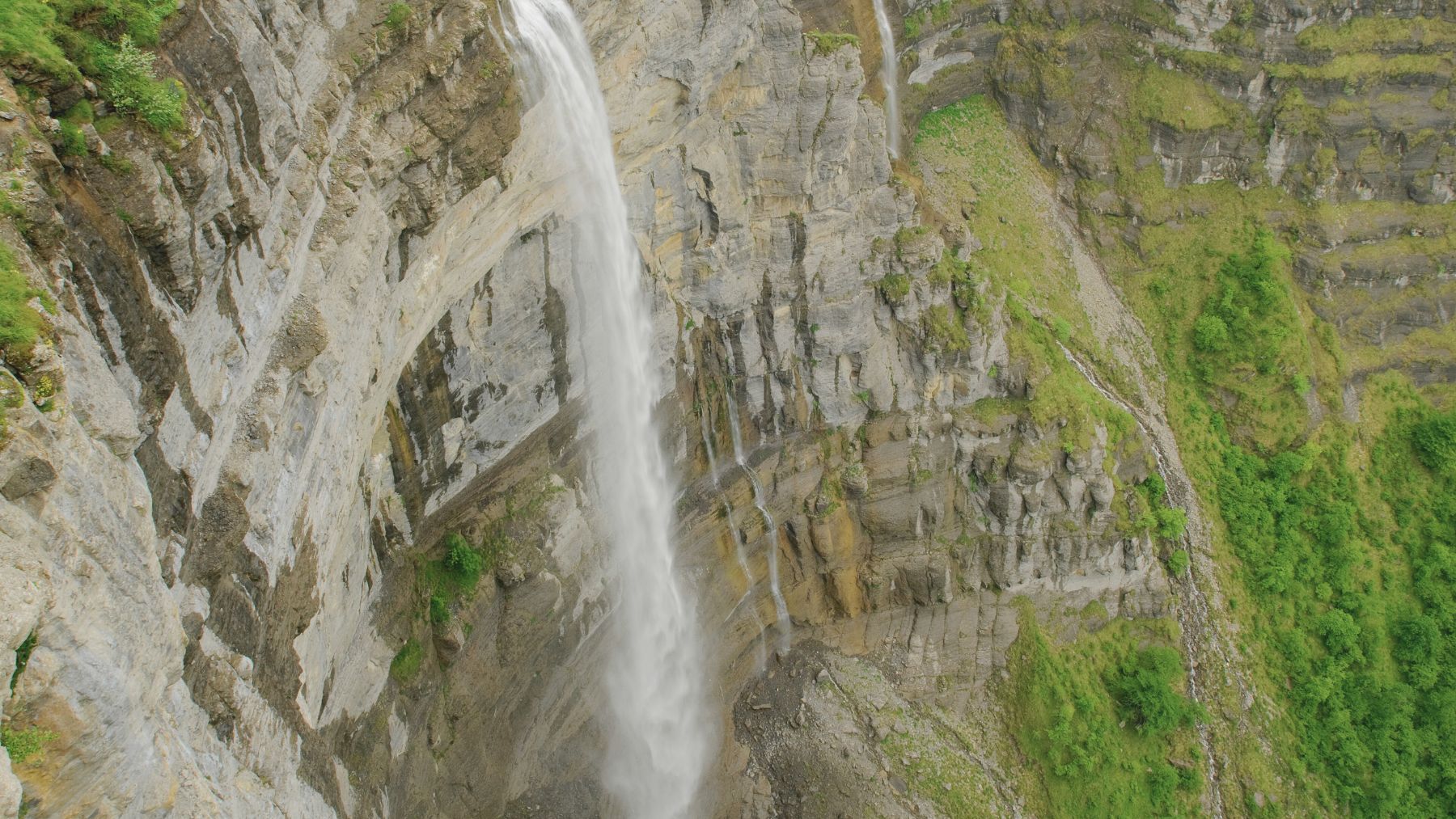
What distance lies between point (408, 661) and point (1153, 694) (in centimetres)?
2650

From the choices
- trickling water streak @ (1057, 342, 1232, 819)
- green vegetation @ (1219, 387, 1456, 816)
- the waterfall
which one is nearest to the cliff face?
trickling water streak @ (1057, 342, 1232, 819)

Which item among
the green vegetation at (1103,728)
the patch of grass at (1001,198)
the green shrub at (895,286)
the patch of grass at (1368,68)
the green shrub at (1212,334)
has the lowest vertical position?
the green vegetation at (1103,728)

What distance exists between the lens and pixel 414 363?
2062cm

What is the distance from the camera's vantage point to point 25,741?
699 cm

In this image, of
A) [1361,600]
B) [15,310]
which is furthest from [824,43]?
[1361,600]

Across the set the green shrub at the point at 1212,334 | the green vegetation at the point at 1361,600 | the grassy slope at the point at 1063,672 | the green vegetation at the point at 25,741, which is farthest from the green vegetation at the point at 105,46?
the green shrub at the point at 1212,334

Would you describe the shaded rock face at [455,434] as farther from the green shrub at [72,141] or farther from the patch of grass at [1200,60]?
the patch of grass at [1200,60]

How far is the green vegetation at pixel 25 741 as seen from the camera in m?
Result: 6.88

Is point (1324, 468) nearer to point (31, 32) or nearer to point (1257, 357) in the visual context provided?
point (1257, 357)

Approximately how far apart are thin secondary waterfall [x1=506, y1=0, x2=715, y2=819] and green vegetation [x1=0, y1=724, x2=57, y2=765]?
16.5m

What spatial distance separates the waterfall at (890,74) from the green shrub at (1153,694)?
2299 centimetres

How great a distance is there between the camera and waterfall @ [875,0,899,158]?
39.2 m

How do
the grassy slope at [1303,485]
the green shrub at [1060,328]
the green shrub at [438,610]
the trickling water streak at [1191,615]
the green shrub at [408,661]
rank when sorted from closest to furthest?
the green shrub at [408,661]
the green shrub at [438,610]
the trickling water streak at [1191,615]
the grassy slope at [1303,485]
the green shrub at [1060,328]

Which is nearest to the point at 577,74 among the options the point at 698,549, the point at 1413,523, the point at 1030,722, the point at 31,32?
the point at 31,32
